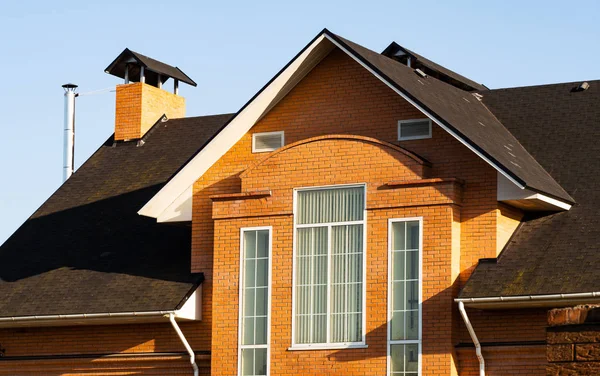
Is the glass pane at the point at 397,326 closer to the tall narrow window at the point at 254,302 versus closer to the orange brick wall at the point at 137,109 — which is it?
the tall narrow window at the point at 254,302

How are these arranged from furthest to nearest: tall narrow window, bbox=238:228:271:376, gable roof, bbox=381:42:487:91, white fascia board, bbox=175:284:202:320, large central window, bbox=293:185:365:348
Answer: gable roof, bbox=381:42:487:91 → white fascia board, bbox=175:284:202:320 → tall narrow window, bbox=238:228:271:376 → large central window, bbox=293:185:365:348

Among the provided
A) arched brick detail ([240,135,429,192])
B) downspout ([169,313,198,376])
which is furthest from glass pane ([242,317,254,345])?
arched brick detail ([240,135,429,192])

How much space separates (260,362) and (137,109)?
10048 mm

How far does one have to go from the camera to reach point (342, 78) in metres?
23.1

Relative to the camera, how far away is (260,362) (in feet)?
72.8

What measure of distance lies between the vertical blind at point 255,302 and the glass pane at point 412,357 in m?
2.71

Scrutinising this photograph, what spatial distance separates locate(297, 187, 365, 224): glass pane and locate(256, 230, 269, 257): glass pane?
28.7 inches

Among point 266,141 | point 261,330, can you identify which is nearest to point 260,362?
point 261,330

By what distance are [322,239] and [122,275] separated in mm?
4603

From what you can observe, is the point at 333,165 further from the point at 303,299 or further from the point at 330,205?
the point at 303,299

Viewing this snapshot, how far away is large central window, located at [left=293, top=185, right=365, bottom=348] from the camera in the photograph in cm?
2164

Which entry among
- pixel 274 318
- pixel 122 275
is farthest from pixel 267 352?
pixel 122 275

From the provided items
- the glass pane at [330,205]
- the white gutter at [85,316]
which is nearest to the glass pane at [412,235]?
the glass pane at [330,205]

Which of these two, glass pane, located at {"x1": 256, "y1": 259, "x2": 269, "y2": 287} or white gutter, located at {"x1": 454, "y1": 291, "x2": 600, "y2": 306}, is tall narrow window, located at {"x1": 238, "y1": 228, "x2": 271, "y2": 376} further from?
white gutter, located at {"x1": 454, "y1": 291, "x2": 600, "y2": 306}
